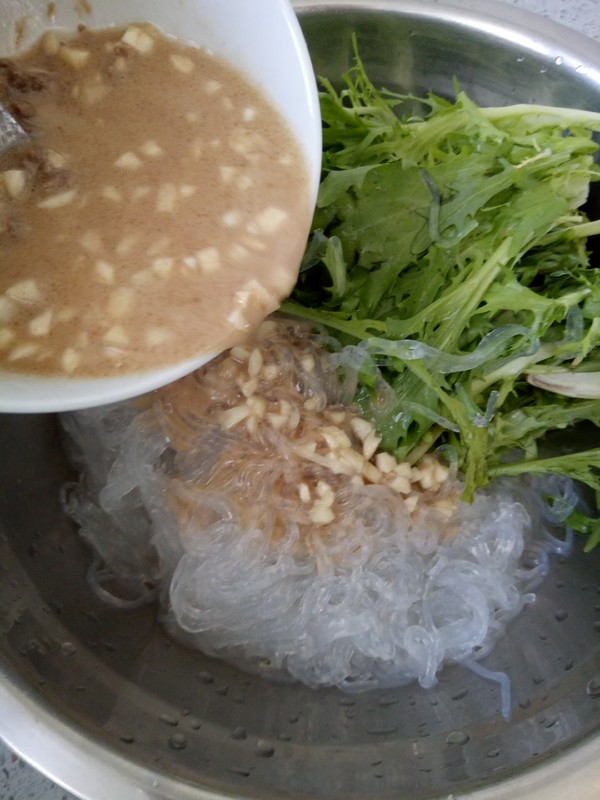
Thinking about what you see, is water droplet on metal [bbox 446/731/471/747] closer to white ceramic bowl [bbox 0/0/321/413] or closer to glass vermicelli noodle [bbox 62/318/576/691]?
glass vermicelli noodle [bbox 62/318/576/691]

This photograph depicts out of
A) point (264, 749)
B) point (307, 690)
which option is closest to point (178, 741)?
point (264, 749)

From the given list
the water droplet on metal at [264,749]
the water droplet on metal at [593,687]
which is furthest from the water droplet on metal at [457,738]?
the water droplet on metal at [264,749]

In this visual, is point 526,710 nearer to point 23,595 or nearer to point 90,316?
point 23,595

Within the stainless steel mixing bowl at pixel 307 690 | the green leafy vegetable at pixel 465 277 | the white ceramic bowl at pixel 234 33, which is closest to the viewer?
the stainless steel mixing bowl at pixel 307 690

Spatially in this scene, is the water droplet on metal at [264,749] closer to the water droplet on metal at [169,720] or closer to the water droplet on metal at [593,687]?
the water droplet on metal at [169,720]

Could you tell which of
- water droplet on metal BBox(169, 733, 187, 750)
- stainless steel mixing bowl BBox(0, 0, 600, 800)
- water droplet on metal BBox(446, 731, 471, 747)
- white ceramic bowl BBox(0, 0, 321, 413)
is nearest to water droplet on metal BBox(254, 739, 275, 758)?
stainless steel mixing bowl BBox(0, 0, 600, 800)

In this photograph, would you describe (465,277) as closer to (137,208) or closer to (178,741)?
(137,208)

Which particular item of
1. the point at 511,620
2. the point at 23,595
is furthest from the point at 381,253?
the point at 23,595

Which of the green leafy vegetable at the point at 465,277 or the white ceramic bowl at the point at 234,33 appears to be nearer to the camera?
the white ceramic bowl at the point at 234,33
